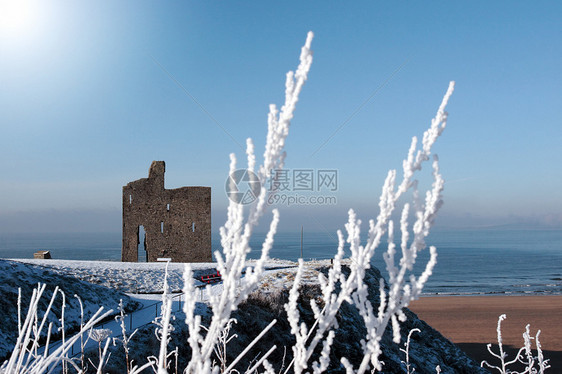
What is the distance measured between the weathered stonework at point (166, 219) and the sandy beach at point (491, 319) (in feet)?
43.3

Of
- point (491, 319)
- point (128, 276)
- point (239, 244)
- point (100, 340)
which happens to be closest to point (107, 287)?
point (128, 276)

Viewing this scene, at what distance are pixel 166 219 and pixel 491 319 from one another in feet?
60.6

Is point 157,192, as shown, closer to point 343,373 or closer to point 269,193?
point 343,373

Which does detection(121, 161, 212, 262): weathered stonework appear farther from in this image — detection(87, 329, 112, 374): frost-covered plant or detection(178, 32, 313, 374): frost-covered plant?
detection(178, 32, 313, 374): frost-covered plant

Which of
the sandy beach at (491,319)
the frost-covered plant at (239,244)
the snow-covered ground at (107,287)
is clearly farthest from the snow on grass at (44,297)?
the sandy beach at (491,319)

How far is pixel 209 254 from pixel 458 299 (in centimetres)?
1767

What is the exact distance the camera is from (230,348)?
7.98 meters

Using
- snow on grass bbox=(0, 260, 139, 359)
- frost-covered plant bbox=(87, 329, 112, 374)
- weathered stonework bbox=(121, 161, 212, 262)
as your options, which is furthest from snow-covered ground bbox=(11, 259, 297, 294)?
frost-covered plant bbox=(87, 329, 112, 374)

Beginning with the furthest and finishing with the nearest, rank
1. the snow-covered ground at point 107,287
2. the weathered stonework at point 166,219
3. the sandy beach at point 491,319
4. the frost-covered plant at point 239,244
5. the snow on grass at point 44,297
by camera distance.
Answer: the weathered stonework at point 166,219 → the sandy beach at point 491,319 → the snow-covered ground at point 107,287 → the snow on grass at point 44,297 → the frost-covered plant at point 239,244

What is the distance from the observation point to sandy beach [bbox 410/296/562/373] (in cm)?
1794

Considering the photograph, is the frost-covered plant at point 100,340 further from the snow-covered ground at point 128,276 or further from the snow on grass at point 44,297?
the snow-covered ground at point 128,276

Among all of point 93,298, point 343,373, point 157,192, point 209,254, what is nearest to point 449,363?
point 343,373

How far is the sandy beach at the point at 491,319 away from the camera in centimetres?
1794

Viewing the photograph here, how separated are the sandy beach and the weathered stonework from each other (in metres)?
13.2
